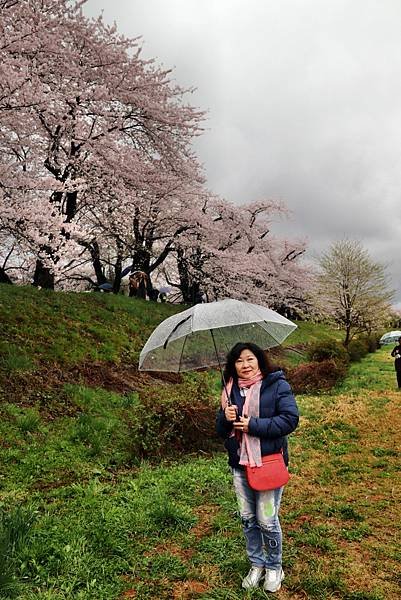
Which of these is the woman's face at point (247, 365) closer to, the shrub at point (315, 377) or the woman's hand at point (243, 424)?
the woman's hand at point (243, 424)

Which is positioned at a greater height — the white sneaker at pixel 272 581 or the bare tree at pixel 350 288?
the bare tree at pixel 350 288

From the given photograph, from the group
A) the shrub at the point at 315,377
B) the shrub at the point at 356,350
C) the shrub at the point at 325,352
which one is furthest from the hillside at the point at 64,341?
the shrub at the point at 356,350

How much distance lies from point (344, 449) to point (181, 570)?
4.65m

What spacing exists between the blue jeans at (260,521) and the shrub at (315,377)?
10.4 m

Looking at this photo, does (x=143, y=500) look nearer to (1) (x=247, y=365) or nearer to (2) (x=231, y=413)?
(2) (x=231, y=413)

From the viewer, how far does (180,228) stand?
67.1 ft

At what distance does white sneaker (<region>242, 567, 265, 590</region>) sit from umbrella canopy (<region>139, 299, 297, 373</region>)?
67.1 inches

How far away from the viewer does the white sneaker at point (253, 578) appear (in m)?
3.28

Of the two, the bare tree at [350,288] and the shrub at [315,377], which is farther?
the bare tree at [350,288]

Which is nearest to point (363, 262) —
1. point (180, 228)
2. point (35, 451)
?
point (180, 228)

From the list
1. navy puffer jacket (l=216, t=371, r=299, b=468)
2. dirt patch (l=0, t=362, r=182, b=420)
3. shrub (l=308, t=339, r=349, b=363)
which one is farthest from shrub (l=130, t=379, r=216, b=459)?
shrub (l=308, t=339, r=349, b=363)

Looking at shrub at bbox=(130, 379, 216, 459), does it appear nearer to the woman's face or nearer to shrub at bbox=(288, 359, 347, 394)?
the woman's face

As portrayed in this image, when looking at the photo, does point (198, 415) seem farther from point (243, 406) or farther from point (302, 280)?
point (302, 280)

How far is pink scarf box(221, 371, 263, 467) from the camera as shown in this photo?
3.06m
